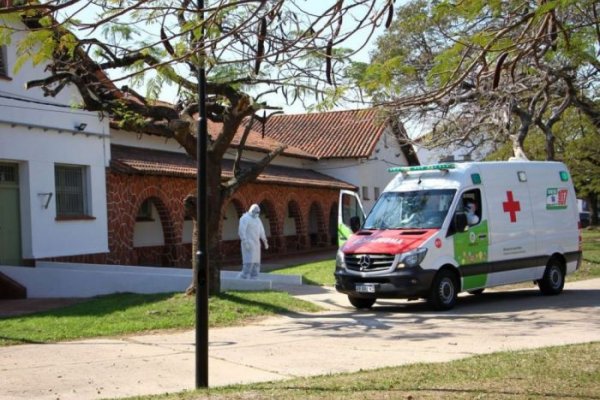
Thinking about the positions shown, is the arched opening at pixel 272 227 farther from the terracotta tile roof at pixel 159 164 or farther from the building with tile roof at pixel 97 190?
the terracotta tile roof at pixel 159 164

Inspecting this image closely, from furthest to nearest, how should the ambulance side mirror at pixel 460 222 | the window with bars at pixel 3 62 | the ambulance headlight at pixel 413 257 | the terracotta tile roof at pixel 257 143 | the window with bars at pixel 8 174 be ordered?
the terracotta tile roof at pixel 257 143 < the window with bars at pixel 8 174 < the window with bars at pixel 3 62 < the ambulance side mirror at pixel 460 222 < the ambulance headlight at pixel 413 257

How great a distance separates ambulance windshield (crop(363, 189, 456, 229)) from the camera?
46.5 ft

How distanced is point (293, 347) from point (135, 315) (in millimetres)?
3765

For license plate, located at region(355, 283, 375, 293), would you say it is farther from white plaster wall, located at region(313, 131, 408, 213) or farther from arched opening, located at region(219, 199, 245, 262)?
white plaster wall, located at region(313, 131, 408, 213)

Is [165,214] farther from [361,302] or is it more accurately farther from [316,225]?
[316,225]

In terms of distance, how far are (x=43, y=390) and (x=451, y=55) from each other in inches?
205

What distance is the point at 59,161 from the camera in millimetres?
20281

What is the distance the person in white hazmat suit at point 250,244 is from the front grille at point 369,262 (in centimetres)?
472

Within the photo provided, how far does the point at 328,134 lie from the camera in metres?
39.5

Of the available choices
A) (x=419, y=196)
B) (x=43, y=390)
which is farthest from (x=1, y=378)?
(x=419, y=196)

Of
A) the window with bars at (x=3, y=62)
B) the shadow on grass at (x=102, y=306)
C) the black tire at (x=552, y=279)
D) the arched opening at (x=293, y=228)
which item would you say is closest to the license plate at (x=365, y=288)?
the shadow on grass at (x=102, y=306)

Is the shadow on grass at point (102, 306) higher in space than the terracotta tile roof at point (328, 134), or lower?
lower

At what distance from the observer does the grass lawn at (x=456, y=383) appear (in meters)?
6.73

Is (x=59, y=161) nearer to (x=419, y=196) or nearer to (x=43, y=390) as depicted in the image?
(x=419, y=196)
